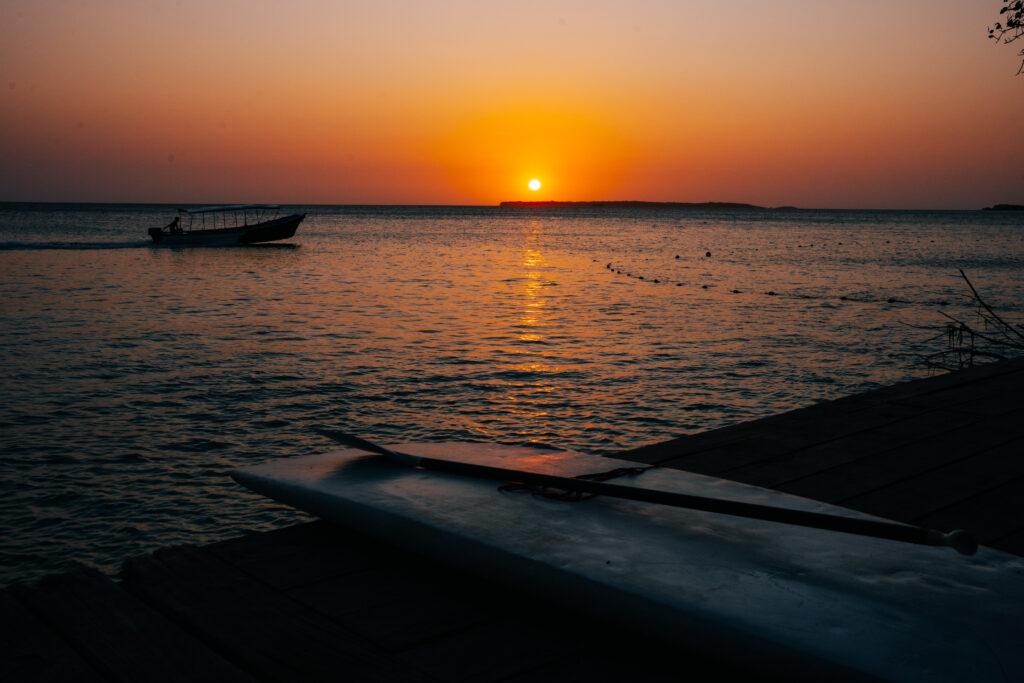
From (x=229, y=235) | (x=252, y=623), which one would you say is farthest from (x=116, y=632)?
(x=229, y=235)

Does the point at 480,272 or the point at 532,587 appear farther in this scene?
the point at 480,272

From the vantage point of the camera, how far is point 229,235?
4788 cm

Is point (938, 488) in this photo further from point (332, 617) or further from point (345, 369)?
point (345, 369)

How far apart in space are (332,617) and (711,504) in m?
1.26

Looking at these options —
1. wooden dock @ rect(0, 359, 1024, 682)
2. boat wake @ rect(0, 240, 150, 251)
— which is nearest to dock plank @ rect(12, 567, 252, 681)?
wooden dock @ rect(0, 359, 1024, 682)

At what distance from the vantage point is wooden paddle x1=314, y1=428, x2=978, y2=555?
2049 mm

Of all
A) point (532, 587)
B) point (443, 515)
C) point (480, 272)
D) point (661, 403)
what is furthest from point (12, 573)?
point (480, 272)

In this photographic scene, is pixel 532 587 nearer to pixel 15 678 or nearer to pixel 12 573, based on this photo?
pixel 15 678

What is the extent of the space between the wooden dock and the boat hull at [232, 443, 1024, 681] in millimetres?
92

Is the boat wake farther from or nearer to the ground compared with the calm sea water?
farther from the ground

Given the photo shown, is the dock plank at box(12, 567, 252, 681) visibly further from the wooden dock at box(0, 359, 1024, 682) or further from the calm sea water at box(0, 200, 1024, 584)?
the calm sea water at box(0, 200, 1024, 584)

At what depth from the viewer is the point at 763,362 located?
43.6ft

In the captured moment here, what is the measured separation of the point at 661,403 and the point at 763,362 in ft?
13.0

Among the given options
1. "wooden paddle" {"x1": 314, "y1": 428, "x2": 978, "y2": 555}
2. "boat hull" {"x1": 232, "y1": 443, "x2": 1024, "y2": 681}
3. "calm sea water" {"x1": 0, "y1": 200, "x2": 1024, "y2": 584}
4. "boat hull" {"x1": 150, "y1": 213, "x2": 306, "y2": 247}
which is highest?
"boat hull" {"x1": 150, "y1": 213, "x2": 306, "y2": 247}
